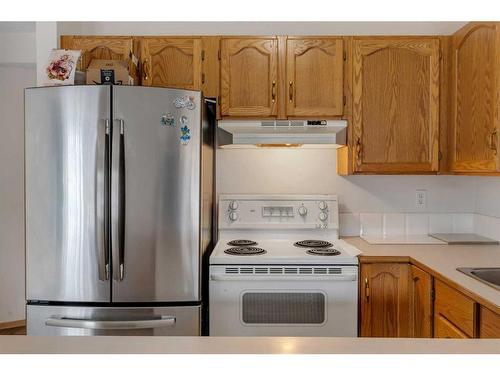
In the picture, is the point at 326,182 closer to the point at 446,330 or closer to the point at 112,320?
the point at 446,330

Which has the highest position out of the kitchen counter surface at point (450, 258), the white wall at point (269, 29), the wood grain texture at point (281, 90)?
the white wall at point (269, 29)

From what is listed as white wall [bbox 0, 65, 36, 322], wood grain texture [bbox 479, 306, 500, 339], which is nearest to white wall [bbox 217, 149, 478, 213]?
wood grain texture [bbox 479, 306, 500, 339]

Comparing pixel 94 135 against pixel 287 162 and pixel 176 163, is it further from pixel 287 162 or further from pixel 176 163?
pixel 287 162

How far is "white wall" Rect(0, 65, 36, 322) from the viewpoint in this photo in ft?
10.6

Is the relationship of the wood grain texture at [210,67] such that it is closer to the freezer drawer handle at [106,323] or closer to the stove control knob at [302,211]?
the stove control knob at [302,211]

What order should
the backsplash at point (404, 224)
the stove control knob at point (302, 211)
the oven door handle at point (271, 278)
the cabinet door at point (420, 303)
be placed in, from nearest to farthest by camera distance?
the cabinet door at point (420, 303), the oven door handle at point (271, 278), the stove control knob at point (302, 211), the backsplash at point (404, 224)

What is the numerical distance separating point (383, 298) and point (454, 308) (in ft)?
1.56

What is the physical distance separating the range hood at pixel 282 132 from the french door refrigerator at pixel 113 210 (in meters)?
0.38

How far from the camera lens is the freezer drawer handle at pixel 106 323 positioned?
6.24ft

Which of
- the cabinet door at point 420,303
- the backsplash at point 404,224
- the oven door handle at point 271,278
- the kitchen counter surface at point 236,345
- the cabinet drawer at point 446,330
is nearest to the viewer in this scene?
the kitchen counter surface at point 236,345

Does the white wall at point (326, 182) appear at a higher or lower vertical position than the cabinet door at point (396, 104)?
lower

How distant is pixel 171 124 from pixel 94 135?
14.6 inches

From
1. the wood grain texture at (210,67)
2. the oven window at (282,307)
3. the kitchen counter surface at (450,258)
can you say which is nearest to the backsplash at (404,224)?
the kitchen counter surface at (450,258)
